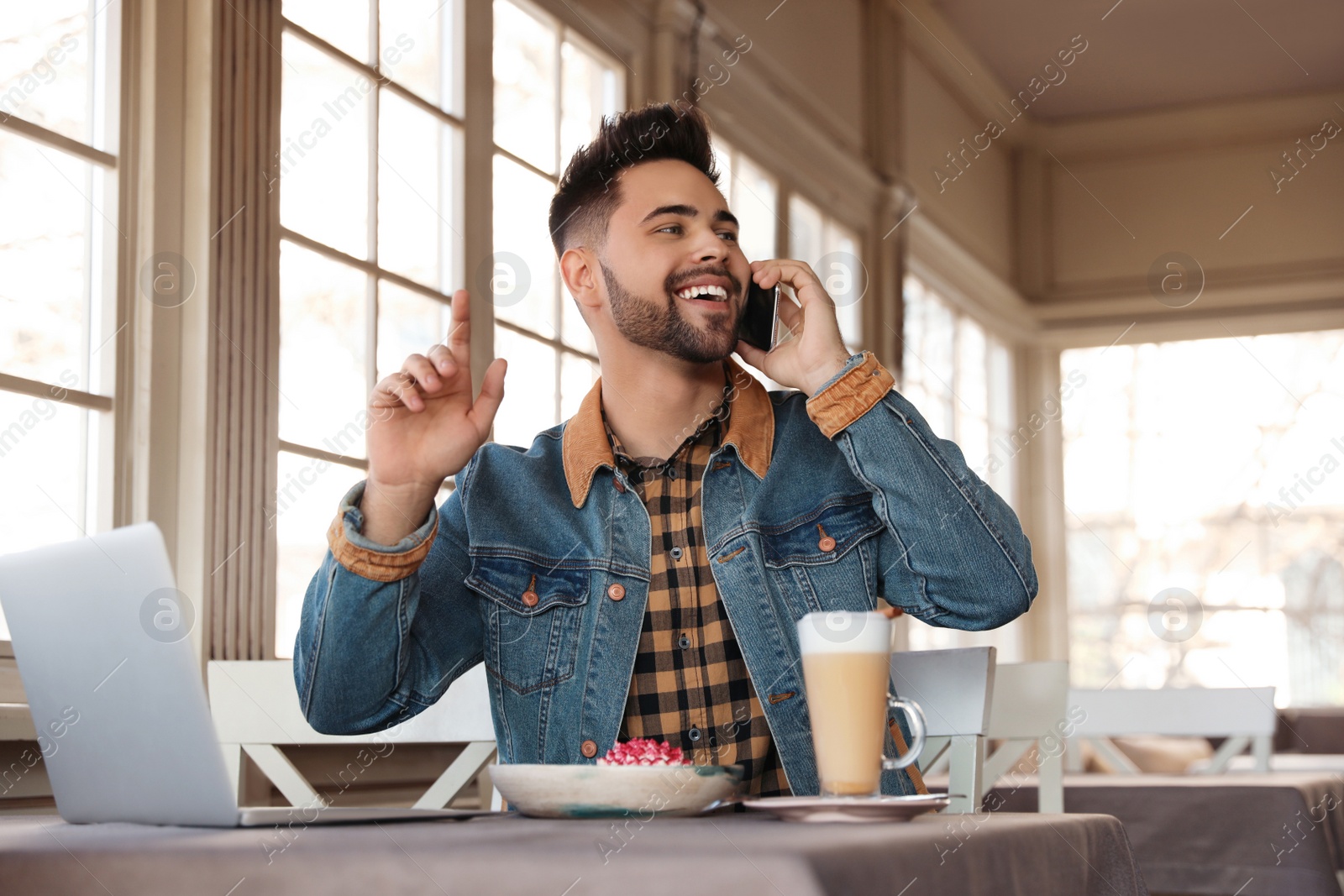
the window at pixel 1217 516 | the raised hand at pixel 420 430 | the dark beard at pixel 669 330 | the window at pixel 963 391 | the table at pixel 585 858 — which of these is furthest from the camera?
the window at pixel 1217 516

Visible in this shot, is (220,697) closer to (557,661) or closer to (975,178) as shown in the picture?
(557,661)

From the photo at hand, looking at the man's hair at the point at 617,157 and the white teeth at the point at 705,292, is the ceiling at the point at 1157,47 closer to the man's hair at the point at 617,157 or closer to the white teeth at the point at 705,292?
the man's hair at the point at 617,157

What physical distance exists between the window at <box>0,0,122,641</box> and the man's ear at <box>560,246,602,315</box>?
0.95 m

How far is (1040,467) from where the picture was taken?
7793 mm

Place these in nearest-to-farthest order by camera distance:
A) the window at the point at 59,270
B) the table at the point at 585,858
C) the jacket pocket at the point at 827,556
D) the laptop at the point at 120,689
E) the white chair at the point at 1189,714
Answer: the table at the point at 585,858 → the laptop at the point at 120,689 → the jacket pocket at the point at 827,556 → the window at the point at 59,270 → the white chair at the point at 1189,714

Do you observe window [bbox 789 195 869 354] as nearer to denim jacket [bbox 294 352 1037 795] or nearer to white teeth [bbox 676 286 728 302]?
white teeth [bbox 676 286 728 302]

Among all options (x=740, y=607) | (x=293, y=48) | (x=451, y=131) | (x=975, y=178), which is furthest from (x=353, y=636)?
(x=975, y=178)

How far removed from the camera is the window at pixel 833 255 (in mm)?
4852

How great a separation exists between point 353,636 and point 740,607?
0.37 meters

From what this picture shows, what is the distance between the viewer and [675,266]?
155 cm

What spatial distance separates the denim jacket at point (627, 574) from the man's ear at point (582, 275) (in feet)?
0.88

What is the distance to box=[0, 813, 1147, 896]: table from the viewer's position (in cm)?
56

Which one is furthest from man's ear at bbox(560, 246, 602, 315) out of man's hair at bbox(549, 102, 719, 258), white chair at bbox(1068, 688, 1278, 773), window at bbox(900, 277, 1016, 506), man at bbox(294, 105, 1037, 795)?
window at bbox(900, 277, 1016, 506)

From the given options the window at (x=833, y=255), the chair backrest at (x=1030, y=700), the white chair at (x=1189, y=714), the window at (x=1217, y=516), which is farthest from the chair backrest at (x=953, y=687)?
the window at (x=1217, y=516)
